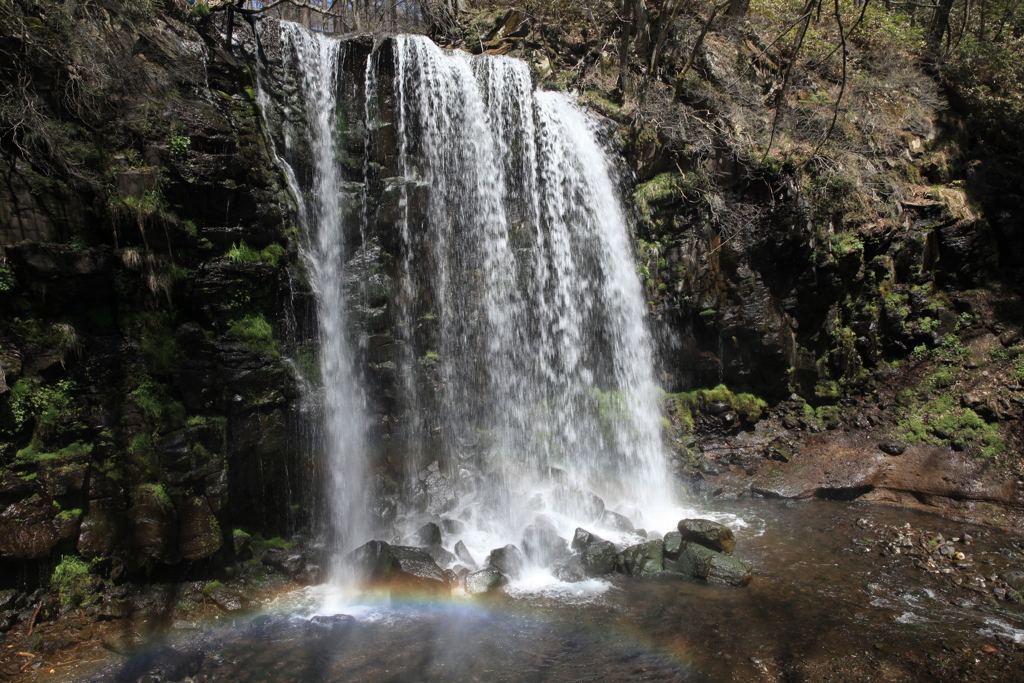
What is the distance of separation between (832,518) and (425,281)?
7.29m

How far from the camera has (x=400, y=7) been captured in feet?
56.0

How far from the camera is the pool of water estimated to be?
4809mm

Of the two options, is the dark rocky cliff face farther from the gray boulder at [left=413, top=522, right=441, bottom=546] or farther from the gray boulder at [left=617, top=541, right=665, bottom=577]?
the gray boulder at [left=617, top=541, right=665, bottom=577]

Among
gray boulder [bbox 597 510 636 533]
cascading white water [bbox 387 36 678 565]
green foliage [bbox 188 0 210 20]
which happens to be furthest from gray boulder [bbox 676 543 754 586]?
green foliage [bbox 188 0 210 20]

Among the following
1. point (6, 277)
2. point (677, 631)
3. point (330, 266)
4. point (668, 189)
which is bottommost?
point (677, 631)

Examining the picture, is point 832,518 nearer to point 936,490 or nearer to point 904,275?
point 936,490

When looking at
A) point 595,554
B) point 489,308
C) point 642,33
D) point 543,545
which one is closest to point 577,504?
point 543,545

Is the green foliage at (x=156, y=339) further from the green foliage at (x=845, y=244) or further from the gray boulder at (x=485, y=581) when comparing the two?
the green foliage at (x=845, y=244)

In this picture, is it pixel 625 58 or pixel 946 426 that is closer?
pixel 946 426

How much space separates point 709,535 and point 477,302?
517 cm

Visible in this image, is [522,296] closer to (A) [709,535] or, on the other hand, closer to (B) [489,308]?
(B) [489,308]

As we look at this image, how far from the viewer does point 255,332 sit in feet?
24.2

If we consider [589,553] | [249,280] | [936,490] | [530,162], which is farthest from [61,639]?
[936,490]

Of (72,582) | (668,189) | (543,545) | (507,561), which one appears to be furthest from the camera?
(668,189)
